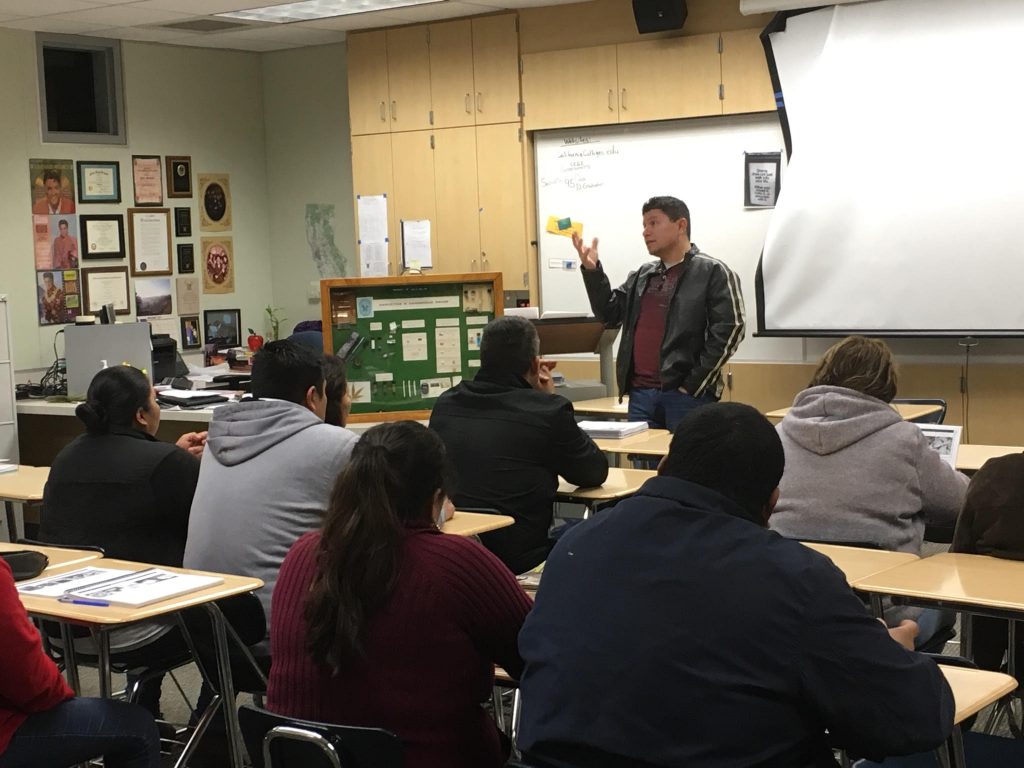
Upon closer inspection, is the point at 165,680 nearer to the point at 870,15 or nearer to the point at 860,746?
the point at 860,746

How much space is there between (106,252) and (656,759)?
306 inches

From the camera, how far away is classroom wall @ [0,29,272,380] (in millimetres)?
8414

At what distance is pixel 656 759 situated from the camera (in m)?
1.95

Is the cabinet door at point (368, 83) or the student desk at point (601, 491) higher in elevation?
the cabinet door at point (368, 83)

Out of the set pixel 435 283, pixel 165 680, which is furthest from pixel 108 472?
pixel 435 283

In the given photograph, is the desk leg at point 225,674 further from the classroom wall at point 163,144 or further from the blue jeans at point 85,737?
the classroom wall at point 163,144

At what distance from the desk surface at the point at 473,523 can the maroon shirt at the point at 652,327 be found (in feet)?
6.96

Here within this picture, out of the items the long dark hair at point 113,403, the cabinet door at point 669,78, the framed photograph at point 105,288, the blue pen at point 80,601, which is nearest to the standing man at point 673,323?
the cabinet door at point 669,78

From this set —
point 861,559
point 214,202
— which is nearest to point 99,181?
point 214,202

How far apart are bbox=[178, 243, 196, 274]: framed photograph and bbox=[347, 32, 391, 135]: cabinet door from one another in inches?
59.3

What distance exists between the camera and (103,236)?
8.96 m

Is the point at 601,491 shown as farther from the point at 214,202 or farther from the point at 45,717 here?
the point at 214,202

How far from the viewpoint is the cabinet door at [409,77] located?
8.82 m

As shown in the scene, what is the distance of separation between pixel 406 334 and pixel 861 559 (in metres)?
3.16
